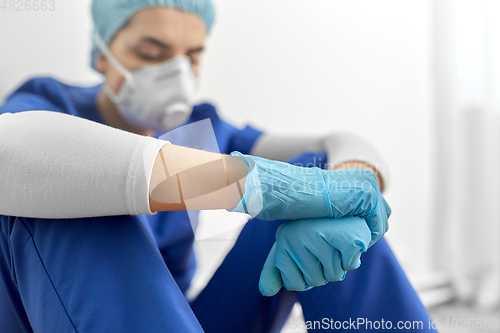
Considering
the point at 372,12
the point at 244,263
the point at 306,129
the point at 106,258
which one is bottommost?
the point at 306,129

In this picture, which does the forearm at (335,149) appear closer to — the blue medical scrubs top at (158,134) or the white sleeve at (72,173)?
the blue medical scrubs top at (158,134)

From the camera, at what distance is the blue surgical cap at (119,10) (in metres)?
0.80

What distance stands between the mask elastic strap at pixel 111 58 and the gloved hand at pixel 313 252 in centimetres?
57

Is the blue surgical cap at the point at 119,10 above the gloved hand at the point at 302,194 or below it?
above

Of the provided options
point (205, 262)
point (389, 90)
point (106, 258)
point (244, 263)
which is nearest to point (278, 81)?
point (389, 90)

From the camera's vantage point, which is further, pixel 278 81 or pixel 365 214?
pixel 278 81

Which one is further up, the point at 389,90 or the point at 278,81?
the point at 278,81

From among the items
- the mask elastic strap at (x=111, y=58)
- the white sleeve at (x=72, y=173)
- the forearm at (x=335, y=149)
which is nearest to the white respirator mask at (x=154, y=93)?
the mask elastic strap at (x=111, y=58)

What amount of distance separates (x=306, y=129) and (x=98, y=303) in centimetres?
106

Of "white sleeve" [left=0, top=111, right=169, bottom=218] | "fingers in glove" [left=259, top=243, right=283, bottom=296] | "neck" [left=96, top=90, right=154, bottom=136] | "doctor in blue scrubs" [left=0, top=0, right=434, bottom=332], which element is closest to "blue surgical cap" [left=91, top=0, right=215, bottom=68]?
"doctor in blue scrubs" [left=0, top=0, right=434, bottom=332]

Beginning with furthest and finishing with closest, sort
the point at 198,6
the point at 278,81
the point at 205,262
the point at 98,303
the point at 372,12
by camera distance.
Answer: the point at 372,12 < the point at 278,81 < the point at 205,262 < the point at 198,6 < the point at 98,303

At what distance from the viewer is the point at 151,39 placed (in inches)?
31.7

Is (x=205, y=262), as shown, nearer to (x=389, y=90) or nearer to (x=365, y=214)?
(x=365, y=214)

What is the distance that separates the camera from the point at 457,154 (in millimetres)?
1353
